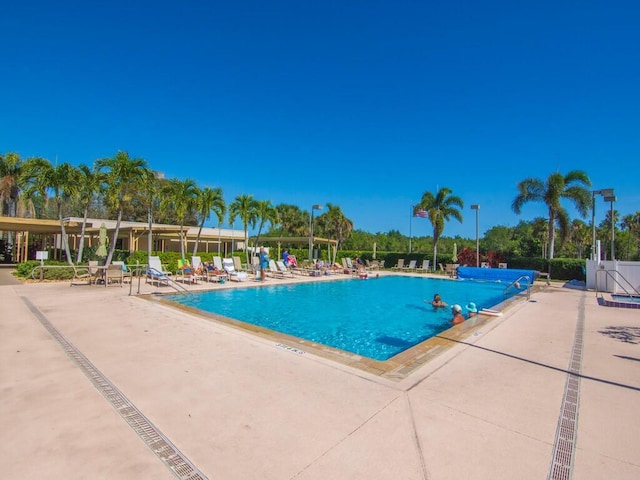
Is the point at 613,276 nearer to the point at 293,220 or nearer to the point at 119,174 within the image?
the point at 119,174

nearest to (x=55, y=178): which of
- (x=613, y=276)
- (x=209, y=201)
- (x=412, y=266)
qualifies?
(x=209, y=201)

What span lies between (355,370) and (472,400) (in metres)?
1.33

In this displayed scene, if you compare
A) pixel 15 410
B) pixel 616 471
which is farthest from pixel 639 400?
pixel 15 410

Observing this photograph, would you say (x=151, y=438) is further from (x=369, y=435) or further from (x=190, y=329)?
(x=190, y=329)

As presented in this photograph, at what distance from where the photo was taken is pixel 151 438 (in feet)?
8.63

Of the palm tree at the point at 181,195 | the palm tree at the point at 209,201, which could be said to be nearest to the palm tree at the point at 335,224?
the palm tree at the point at 209,201

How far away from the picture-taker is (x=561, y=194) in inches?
798

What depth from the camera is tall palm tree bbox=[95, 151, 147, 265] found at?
14461mm

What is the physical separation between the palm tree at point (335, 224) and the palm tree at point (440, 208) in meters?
10.2

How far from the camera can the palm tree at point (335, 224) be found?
115 feet

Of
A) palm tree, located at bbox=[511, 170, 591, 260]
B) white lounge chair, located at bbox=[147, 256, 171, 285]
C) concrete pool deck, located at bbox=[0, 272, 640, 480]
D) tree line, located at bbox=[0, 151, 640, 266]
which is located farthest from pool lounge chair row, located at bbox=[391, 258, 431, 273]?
concrete pool deck, located at bbox=[0, 272, 640, 480]

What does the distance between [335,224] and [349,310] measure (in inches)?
1011

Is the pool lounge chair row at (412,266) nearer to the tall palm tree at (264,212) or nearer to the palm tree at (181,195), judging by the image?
the tall palm tree at (264,212)

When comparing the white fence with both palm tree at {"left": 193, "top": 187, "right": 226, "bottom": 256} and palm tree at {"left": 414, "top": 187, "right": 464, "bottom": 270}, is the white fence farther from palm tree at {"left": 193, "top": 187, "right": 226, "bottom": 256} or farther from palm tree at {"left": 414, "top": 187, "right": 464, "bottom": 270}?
palm tree at {"left": 193, "top": 187, "right": 226, "bottom": 256}
